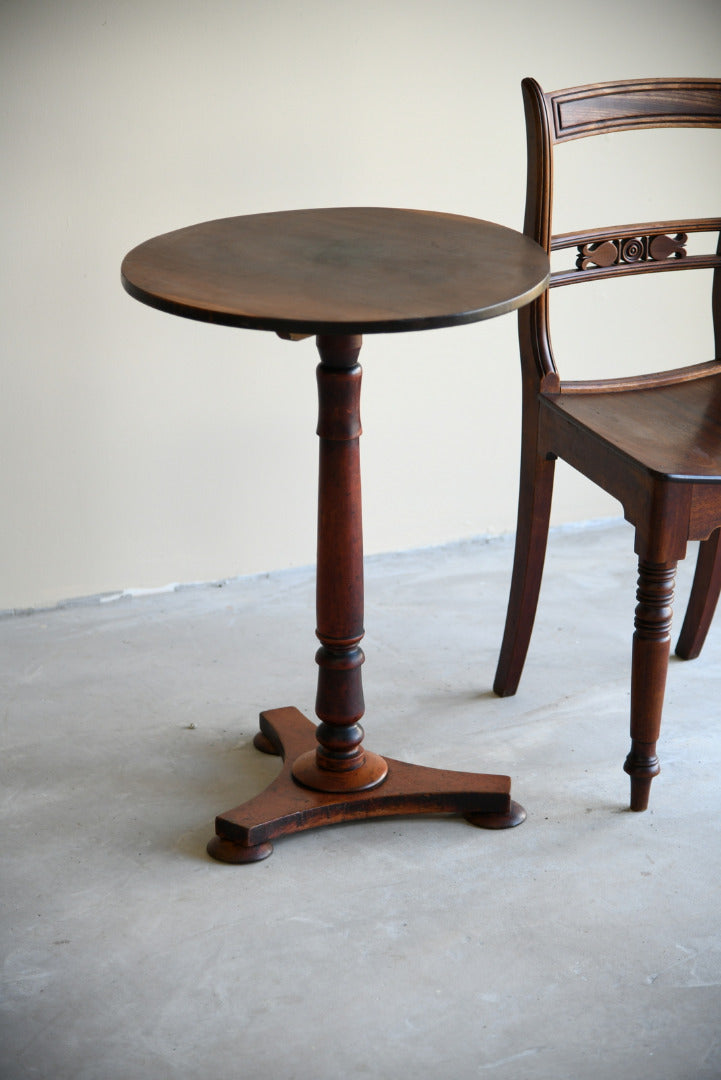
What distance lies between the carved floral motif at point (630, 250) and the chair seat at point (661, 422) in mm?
218

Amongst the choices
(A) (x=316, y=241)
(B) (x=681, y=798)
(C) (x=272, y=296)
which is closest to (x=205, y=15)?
(A) (x=316, y=241)

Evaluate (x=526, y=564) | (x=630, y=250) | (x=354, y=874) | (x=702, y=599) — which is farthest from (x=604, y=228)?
(x=354, y=874)

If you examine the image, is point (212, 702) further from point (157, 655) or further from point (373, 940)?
point (373, 940)

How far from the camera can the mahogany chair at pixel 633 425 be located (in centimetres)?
171

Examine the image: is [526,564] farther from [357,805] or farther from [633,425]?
[357,805]

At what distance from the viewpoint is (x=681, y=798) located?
190cm

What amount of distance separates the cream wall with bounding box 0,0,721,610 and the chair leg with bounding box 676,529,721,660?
68 centimetres

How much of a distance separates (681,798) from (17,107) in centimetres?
167

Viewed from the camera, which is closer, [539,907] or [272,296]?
[272,296]

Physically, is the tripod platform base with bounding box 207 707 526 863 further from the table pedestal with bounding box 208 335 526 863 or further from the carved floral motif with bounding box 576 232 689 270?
the carved floral motif with bounding box 576 232 689 270

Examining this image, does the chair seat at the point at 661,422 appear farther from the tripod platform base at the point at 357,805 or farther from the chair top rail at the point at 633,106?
the tripod platform base at the point at 357,805

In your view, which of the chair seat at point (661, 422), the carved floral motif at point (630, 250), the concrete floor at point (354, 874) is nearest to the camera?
the concrete floor at point (354, 874)

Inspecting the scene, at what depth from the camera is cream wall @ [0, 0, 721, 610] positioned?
2.27 meters

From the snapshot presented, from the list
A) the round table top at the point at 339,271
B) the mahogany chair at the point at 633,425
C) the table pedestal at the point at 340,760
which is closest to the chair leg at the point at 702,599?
the mahogany chair at the point at 633,425
